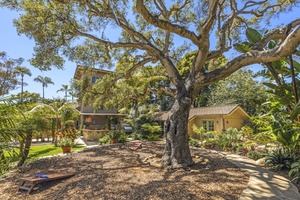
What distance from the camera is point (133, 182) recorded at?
5.07 meters

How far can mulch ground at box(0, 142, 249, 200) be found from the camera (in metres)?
4.33

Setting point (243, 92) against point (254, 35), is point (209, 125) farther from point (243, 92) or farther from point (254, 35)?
point (254, 35)

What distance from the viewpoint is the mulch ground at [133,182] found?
4332 millimetres

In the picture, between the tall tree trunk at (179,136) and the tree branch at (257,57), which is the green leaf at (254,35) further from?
the tall tree trunk at (179,136)

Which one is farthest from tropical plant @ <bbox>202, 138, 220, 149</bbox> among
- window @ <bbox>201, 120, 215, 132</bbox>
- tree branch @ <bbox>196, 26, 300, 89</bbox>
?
tree branch @ <bbox>196, 26, 300, 89</bbox>

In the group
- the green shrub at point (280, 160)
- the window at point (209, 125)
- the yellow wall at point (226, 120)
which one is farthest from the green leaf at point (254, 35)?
the window at point (209, 125)

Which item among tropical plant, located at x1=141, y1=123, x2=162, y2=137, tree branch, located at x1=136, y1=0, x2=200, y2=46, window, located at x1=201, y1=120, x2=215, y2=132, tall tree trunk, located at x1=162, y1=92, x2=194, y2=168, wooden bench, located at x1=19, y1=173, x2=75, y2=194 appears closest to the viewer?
wooden bench, located at x1=19, y1=173, x2=75, y2=194

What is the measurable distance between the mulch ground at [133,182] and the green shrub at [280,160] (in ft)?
4.28

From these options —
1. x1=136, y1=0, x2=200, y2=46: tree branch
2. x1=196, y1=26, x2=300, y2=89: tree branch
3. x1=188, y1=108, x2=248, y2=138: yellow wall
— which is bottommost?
x1=188, y1=108, x2=248, y2=138: yellow wall

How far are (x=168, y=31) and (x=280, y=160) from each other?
269 inches

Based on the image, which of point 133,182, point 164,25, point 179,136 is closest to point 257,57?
point 164,25

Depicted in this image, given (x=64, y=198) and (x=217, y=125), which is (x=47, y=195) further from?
(x=217, y=125)

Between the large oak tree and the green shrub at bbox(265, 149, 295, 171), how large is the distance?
2.92 m

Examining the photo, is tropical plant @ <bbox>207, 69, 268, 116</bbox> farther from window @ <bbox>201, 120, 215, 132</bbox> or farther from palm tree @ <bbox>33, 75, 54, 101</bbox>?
palm tree @ <bbox>33, 75, 54, 101</bbox>
